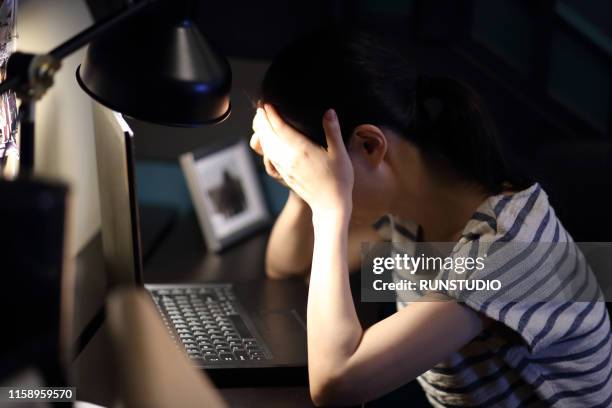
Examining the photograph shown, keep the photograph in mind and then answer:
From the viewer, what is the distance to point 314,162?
1.31 metres

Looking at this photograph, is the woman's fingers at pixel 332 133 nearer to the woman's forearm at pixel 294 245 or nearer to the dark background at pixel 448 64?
the woman's forearm at pixel 294 245

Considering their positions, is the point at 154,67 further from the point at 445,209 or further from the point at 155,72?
the point at 445,209

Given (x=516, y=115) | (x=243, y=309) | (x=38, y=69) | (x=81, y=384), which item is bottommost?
(x=516, y=115)

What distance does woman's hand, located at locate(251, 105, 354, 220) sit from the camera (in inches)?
50.6

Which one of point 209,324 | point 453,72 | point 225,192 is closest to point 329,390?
point 209,324

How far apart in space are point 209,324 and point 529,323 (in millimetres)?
495

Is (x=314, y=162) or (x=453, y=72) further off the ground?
(x=314, y=162)

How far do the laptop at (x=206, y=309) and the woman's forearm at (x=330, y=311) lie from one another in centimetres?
6

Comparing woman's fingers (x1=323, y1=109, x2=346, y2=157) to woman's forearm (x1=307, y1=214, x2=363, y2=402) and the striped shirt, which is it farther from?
the striped shirt

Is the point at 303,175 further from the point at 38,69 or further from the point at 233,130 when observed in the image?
the point at 233,130

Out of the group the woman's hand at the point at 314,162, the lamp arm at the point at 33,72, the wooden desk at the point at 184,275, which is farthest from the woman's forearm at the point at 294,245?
the lamp arm at the point at 33,72

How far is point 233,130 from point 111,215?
742 millimetres

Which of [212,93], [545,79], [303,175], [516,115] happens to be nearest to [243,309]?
[303,175]

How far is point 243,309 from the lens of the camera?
1.44 metres
